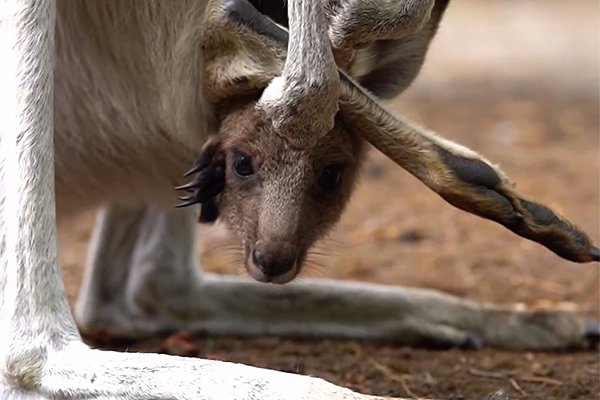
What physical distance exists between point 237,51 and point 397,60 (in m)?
0.51

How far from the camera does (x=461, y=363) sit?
3885 millimetres

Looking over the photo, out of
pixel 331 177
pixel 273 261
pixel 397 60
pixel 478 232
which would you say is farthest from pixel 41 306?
pixel 478 232

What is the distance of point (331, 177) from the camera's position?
321 centimetres

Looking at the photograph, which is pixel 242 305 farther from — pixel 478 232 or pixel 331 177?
pixel 478 232

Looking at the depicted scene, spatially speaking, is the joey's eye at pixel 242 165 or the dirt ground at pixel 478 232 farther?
the dirt ground at pixel 478 232

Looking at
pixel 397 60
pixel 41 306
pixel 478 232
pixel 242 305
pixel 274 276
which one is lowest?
pixel 478 232

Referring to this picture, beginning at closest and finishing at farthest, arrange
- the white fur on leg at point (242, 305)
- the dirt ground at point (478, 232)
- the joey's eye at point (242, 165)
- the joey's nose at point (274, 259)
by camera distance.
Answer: the joey's nose at point (274, 259) → the joey's eye at point (242, 165) → the dirt ground at point (478, 232) → the white fur on leg at point (242, 305)

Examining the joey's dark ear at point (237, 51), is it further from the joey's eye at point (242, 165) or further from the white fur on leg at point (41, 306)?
the white fur on leg at point (41, 306)

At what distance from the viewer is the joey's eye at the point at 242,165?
316cm

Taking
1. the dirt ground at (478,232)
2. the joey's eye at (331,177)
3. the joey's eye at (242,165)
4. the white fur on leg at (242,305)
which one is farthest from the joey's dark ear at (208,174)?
the white fur on leg at (242,305)

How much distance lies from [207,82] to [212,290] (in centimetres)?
129

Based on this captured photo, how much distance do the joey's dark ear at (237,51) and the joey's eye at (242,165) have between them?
16cm

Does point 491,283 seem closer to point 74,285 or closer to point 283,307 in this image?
point 283,307

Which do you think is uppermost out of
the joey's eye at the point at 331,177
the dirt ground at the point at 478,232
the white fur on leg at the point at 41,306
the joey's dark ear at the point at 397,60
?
the joey's dark ear at the point at 397,60
